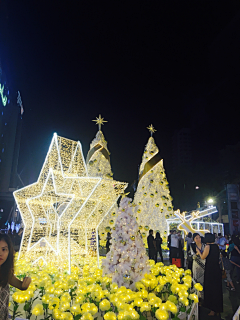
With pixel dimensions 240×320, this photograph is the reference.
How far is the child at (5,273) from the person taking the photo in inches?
88.1

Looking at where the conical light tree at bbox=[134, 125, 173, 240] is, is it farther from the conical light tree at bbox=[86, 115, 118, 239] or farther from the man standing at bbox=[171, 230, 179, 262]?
the man standing at bbox=[171, 230, 179, 262]

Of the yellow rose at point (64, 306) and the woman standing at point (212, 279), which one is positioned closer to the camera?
the yellow rose at point (64, 306)

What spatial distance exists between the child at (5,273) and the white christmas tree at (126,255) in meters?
2.75

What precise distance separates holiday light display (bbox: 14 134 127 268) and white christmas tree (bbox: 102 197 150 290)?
1.23 meters

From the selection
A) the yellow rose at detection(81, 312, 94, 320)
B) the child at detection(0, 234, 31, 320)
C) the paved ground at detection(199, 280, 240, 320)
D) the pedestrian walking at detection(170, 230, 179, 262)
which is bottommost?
the paved ground at detection(199, 280, 240, 320)

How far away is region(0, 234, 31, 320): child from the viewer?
7.34 feet

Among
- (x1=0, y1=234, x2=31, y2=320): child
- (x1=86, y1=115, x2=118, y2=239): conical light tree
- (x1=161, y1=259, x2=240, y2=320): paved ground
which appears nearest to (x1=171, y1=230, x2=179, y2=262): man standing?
(x1=161, y1=259, x2=240, y2=320): paved ground

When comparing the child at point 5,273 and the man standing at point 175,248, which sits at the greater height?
the child at point 5,273

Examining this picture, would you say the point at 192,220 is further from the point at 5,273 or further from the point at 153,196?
the point at 5,273

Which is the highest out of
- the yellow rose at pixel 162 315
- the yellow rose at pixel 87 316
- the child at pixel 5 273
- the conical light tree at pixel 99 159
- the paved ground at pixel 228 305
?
the conical light tree at pixel 99 159

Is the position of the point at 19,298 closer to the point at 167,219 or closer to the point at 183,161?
the point at 167,219

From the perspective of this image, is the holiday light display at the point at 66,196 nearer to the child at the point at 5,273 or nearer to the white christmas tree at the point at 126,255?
the white christmas tree at the point at 126,255

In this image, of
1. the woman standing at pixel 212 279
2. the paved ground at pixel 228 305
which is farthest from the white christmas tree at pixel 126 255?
the paved ground at pixel 228 305

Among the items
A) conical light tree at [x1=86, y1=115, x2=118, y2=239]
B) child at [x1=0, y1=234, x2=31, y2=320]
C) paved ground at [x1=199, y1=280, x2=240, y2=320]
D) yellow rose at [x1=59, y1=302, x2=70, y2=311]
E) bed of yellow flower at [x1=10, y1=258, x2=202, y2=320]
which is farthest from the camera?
conical light tree at [x1=86, y1=115, x2=118, y2=239]
